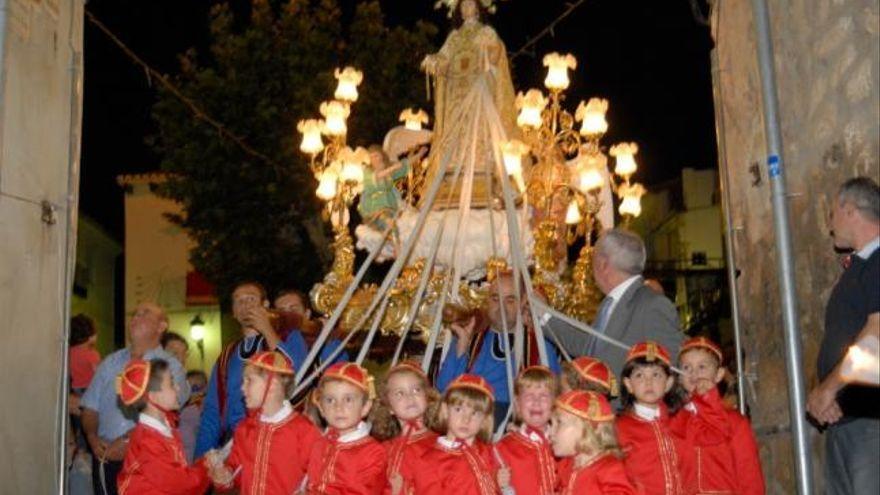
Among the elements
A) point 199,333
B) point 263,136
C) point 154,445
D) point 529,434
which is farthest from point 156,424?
A: point 199,333

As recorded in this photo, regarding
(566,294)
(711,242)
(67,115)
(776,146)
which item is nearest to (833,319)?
(776,146)

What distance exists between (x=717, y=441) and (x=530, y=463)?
106 cm

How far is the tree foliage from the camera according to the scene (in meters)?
20.6

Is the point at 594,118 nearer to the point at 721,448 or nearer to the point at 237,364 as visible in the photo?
the point at 237,364

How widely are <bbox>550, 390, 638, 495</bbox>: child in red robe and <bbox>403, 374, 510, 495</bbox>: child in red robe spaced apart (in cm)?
61

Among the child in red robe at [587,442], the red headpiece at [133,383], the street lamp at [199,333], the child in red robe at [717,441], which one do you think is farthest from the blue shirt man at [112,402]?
the street lamp at [199,333]

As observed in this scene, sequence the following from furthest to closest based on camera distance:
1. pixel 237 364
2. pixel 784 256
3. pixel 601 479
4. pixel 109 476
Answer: pixel 237 364, pixel 109 476, pixel 784 256, pixel 601 479

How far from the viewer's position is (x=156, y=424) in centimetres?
611

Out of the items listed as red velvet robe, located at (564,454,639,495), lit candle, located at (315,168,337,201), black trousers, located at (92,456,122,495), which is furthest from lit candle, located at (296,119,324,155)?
red velvet robe, located at (564,454,639,495)

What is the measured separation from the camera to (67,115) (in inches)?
268

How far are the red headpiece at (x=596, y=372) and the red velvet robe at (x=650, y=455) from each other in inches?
8.5

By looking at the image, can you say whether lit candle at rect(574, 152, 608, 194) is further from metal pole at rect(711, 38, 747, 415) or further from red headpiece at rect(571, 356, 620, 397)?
red headpiece at rect(571, 356, 620, 397)

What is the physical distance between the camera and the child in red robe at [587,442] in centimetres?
511

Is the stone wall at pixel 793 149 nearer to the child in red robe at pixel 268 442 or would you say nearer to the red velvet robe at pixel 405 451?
the red velvet robe at pixel 405 451
